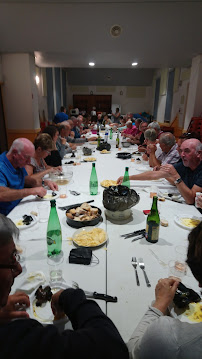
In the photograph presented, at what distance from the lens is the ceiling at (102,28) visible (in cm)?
501

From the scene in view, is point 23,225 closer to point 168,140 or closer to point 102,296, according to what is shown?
point 102,296

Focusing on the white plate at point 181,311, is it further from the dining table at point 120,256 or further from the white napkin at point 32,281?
the white napkin at point 32,281

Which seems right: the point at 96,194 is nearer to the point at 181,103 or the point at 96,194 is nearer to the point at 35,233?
the point at 35,233

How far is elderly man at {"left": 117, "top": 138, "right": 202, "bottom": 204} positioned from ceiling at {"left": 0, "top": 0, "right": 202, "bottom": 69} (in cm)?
428

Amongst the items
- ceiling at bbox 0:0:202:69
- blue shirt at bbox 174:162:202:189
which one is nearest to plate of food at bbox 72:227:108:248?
blue shirt at bbox 174:162:202:189

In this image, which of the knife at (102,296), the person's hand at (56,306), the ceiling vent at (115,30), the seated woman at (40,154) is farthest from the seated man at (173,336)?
the ceiling vent at (115,30)

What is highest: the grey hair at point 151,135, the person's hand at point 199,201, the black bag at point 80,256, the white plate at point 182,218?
the grey hair at point 151,135

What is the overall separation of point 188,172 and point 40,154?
182 centimetres

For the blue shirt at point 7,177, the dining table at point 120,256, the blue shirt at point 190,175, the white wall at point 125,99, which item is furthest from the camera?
the white wall at point 125,99

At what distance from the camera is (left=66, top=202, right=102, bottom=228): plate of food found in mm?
1721

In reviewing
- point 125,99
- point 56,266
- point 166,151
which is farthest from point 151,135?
point 125,99

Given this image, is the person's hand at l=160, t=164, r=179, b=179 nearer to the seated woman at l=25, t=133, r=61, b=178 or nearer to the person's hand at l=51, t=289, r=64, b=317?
the seated woman at l=25, t=133, r=61, b=178

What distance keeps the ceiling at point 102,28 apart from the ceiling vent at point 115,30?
2.7 inches

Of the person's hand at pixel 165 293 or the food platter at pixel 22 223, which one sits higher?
the person's hand at pixel 165 293
